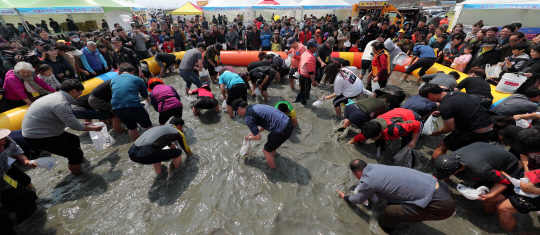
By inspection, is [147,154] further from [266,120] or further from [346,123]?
[346,123]

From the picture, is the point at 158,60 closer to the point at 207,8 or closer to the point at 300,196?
the point at 300,196

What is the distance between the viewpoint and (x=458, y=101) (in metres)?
2.96

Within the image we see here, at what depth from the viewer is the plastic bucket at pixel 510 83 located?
414 cm

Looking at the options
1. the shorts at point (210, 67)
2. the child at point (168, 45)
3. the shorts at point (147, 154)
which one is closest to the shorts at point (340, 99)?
the shorts at point (147, 154)

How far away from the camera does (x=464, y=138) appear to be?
3.13m

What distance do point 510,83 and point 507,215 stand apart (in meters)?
3.32

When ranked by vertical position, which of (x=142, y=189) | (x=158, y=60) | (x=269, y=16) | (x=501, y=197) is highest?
(x=269, y=16)

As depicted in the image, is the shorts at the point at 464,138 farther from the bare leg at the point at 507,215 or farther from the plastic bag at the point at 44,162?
the plastic bag at the point at 44,162

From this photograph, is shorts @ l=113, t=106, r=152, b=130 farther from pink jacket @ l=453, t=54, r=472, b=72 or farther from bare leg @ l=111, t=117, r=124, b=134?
pink jacket @ l=453, t=54, r=472, b=72

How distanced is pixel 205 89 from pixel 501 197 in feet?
16.7

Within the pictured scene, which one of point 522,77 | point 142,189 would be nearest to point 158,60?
point 142,189

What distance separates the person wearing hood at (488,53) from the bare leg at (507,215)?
460 cm

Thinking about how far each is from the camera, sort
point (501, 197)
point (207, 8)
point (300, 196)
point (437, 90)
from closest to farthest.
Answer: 1. point (501, 197)
2. point (300, 196)
3. point (437, 90)
4. point (207, 8)

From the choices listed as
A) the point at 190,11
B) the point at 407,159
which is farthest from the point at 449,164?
the point at 190,11
